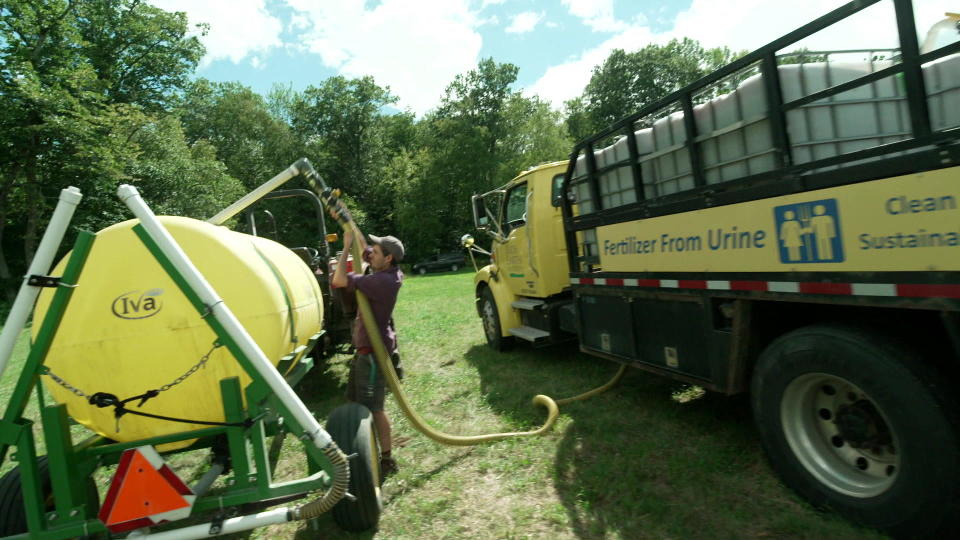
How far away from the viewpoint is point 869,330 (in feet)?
8.43

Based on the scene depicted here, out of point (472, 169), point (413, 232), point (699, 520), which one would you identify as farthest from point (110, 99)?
point (699, 520)

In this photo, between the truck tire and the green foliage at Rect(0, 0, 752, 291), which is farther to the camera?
the green foliage at Rect(0, 0, 752, 291)

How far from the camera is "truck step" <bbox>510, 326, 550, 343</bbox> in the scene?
20.7ft

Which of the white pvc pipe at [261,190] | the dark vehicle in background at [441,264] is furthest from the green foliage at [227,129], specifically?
the white pvc pipe at [261,190]

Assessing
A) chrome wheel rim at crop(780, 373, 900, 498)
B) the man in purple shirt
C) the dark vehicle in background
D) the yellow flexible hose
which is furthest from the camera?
the dark vehicle in background

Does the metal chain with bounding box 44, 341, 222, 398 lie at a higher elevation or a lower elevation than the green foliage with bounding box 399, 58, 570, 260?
lower

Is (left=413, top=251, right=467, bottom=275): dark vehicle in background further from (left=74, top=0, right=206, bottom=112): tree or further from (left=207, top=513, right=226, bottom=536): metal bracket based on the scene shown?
(left=207, top=513, right=226, bottom=536): metal bracket

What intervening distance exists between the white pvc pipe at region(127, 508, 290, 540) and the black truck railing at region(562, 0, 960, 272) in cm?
307

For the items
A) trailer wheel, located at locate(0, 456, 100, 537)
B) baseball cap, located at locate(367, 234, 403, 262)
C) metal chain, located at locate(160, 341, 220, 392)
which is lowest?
trailer wheel, located at locate(0, 456, 100, 537)

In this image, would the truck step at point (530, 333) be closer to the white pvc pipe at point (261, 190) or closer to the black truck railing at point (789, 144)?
the black truck railing at point (789, 144)

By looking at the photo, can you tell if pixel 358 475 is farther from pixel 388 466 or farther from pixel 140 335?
pixel 140 335

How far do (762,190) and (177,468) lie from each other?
205 inches

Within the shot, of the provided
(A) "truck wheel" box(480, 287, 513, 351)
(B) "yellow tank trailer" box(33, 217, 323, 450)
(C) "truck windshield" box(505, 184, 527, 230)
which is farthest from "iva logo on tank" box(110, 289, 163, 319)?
(A) "truck wheel" box(480, 287, 513, 351)

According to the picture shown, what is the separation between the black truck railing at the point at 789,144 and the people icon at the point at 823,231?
144mm
